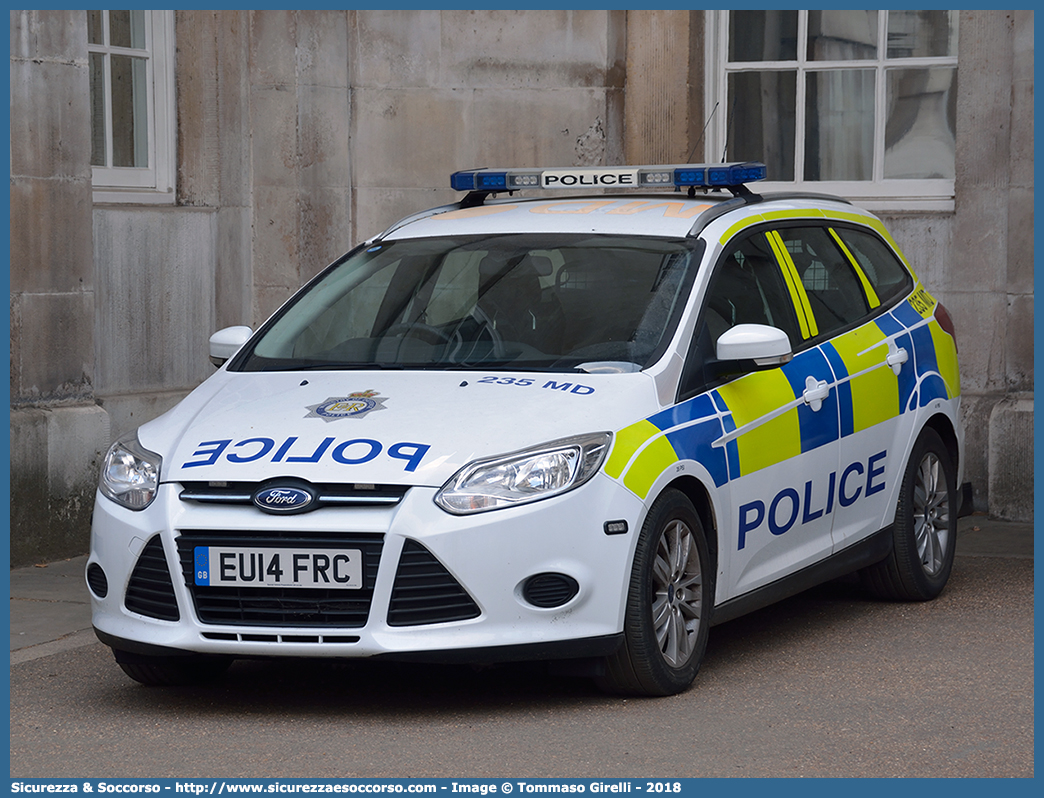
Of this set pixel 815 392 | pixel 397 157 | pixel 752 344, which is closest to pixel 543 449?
pixel 752 344

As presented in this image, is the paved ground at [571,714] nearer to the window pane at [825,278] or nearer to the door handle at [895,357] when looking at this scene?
the door handle at [895,357]

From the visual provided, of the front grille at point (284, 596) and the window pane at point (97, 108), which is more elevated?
the window pane at point (97, 108)

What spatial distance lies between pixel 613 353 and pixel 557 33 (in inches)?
226

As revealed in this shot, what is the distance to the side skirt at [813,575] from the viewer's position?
241 inches

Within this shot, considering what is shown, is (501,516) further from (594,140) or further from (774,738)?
(594,140)

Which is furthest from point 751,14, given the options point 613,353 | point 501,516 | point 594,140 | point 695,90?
point 501,516

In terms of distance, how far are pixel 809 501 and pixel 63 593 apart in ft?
12.2

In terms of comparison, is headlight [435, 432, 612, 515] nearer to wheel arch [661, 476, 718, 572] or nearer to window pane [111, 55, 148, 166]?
wheel arch [661, 476, 718, 572]

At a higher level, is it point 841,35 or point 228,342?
point 841,35

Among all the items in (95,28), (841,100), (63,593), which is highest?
(95,28)

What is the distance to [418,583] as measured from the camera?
5207mm

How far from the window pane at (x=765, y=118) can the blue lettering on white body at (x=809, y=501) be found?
4.56m

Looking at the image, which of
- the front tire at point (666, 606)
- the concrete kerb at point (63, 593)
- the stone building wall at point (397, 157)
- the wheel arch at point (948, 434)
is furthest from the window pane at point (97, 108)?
the front tire at point (666, 606)

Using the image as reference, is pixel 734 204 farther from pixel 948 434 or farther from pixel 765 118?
pixel 765 118
